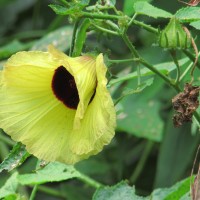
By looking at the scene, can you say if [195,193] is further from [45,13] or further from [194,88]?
[45,13]

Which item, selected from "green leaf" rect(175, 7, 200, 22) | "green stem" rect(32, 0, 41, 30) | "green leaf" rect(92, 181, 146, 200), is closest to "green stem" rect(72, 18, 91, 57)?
"green leaf" rect(175, 7, 200, 22)

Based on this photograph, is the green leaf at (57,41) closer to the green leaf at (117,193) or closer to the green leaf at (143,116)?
the green leaf at (143,116)

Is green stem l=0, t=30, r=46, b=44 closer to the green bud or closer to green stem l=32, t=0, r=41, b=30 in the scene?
green stem l=32, t=0, r=41, b=30

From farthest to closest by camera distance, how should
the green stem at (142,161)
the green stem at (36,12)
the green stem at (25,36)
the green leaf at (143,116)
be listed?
the green stem at (36,12), the green stem at (25,36), the green stem at (142,161), the green leaf at (143,116)

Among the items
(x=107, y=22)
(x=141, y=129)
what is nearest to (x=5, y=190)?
(x=107, y=22)

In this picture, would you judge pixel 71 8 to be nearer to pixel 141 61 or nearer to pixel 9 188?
pixel 141 61

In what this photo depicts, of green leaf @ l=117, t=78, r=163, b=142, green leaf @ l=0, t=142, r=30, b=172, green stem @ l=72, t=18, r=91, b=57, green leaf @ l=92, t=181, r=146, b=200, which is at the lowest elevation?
green leaf @ l=117, t=78, r=163, b=142

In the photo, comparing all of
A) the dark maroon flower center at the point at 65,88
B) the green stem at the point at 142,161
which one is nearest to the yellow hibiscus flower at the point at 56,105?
the dark maroon flower center at the point at 65,88
